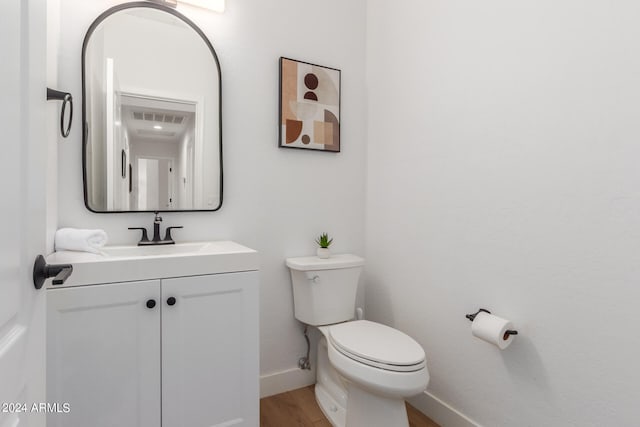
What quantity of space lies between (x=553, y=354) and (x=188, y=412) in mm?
1358

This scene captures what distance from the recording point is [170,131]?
1625 mm

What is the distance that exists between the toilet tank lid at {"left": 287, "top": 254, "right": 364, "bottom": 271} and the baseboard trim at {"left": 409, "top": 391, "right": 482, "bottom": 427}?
76 cm

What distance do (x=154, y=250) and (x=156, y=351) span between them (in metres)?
0.46

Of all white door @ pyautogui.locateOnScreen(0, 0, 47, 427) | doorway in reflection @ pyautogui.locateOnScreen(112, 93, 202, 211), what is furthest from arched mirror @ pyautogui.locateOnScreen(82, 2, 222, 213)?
white door @ pyautogui.locateOnScreen(0, 0, 47, 427)

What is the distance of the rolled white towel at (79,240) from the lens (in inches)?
48.7

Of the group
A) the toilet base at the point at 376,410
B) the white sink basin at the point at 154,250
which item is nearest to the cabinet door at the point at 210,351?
the white sink basin at the point at 154,250

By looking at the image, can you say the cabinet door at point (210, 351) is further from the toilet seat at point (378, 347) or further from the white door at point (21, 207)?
the white door at point (21, 207)

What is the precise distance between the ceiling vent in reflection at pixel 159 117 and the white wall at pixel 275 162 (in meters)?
0.22

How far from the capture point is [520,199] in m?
1.31

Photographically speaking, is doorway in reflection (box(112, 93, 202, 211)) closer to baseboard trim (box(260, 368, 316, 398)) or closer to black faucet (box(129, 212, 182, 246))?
black faucet (box(129, 212, 182, 246))

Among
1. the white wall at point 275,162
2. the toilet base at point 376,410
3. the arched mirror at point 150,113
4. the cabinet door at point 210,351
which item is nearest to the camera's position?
the cabinet door at point 210,351

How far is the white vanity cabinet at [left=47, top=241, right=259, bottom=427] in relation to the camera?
1.08 meters

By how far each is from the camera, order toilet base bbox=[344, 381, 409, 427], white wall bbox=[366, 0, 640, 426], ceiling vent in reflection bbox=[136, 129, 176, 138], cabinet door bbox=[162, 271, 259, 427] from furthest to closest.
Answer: ceiling vent in reflection bbox=[136, 129, 176, 138] → toilet base bbox=[344, 381, 409, 427] → cabinet door bbox=[162, 271, 259, 427] → white wall bbox=[366, 0, 640, 426]

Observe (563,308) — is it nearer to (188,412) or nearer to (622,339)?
(622,339)
